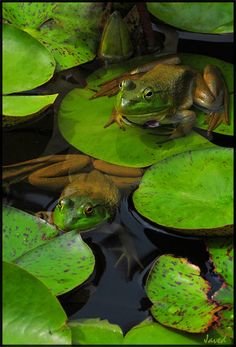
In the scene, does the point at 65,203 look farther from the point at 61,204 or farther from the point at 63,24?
the point at 63,24

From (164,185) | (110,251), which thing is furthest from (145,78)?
(110,251)

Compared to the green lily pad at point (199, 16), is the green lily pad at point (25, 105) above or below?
below

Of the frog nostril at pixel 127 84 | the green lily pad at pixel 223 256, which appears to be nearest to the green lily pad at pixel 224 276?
the green lily pad at pixel 223 256

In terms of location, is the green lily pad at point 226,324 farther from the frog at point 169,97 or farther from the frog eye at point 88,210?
the frog at point 169,97

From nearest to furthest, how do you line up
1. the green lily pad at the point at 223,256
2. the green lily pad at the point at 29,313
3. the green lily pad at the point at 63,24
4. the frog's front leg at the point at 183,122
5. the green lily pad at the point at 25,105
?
the green lily pad at the point at 29,313
the green lily pad at the point at 223,256
the green lily pad at the point at 25,105
the frog's front leg at the point at 183,122
the green lily pad at the point at 63,24

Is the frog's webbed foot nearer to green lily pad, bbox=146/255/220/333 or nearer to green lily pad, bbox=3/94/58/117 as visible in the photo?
green lily pad, bbox=3/94/58/117

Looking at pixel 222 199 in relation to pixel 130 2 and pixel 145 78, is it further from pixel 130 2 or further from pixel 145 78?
pixel 130 2
